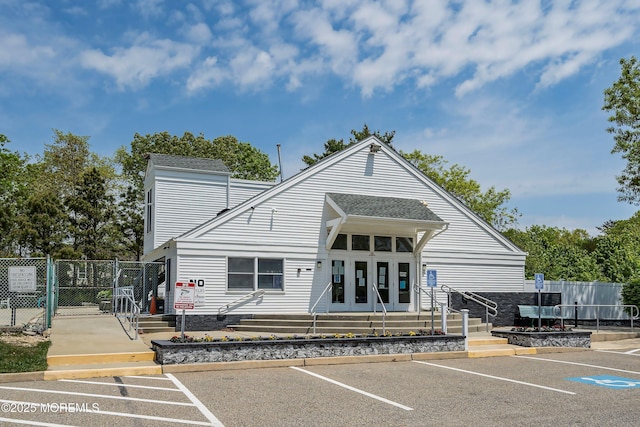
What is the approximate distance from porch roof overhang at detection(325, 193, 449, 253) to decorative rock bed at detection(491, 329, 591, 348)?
192 inches

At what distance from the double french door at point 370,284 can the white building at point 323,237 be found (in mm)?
37

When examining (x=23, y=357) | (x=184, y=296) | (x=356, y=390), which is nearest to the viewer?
(x=356, y=390)

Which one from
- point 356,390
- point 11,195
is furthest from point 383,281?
point 11,195

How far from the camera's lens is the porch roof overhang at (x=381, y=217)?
20.2 metres

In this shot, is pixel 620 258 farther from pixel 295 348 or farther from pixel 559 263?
pixel 295 348

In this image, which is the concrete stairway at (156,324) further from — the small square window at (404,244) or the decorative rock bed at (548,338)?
the decorative rock bed at (548,338)

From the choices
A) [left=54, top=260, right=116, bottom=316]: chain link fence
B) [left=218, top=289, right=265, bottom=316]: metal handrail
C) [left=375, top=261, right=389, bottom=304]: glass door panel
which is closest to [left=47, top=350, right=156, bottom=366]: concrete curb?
[left=218, top=289, right=265, bottom=316]: metal handrail

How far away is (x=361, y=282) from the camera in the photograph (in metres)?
21.5

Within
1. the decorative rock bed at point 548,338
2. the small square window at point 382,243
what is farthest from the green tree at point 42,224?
the decorative rock bed at point 548,338

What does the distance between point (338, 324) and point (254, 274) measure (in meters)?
3.45

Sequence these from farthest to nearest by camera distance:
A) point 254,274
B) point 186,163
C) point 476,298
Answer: point 186,163, point 476,298, point 254,274

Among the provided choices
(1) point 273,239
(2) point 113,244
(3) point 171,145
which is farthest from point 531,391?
(3) point 171,145

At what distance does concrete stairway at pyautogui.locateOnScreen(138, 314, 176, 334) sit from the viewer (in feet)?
59.9

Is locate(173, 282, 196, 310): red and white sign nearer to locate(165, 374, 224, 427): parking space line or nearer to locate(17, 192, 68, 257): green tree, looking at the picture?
locate(165, 374, 224, 427): parking space line
